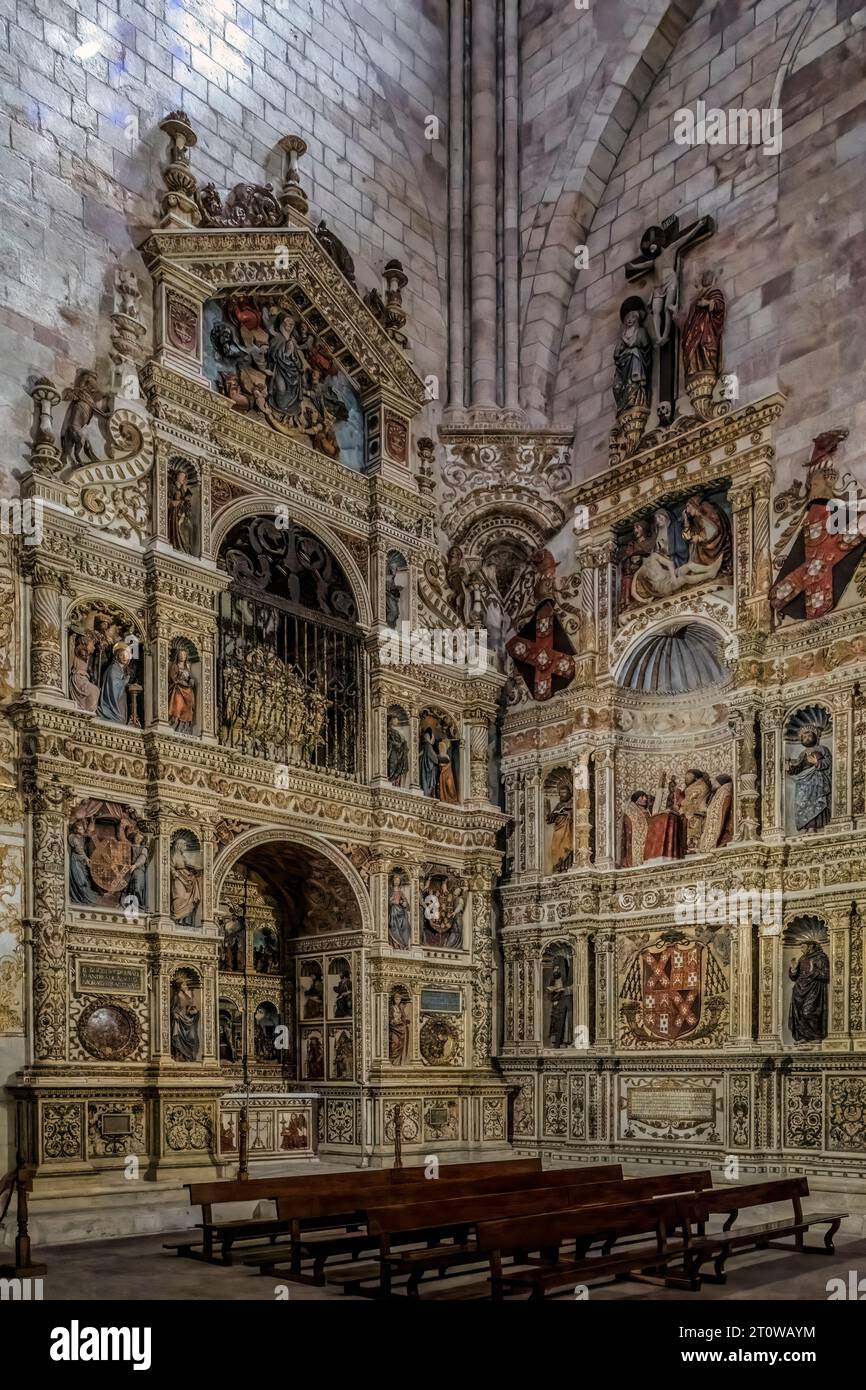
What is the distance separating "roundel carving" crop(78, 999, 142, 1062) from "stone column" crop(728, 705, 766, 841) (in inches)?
→ 286

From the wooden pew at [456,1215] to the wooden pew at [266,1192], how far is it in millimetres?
824

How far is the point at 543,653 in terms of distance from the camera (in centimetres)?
1867

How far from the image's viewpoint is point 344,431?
18.0 meters

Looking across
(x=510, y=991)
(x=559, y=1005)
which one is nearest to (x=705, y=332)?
(x=559, y=1005)

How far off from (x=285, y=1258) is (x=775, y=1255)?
4210 mm

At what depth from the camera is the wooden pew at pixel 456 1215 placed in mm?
9039

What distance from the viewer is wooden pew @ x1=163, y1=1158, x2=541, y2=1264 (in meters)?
10.6

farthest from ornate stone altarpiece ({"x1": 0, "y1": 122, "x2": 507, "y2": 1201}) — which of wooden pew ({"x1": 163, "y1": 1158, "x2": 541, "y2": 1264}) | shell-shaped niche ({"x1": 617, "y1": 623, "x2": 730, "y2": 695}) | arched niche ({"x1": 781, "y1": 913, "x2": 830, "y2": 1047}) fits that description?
arched niche ({"x1": 781, "y1": 913, "x2": 830, "y2": 1047})

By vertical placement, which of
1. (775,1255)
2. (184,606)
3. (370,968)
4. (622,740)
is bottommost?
(775,1255)

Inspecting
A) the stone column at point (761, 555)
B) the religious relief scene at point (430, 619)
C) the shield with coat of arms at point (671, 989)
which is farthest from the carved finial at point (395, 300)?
the shield with coat of arms at point (671, 989)

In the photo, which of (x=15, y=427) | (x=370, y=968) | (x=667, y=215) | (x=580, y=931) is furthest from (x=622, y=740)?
(x=15, y=427)

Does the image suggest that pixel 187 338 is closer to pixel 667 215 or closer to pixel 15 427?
pixel 15 427

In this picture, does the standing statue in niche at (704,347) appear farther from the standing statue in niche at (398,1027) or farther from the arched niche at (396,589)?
the standing statue in niche at (398,1027)

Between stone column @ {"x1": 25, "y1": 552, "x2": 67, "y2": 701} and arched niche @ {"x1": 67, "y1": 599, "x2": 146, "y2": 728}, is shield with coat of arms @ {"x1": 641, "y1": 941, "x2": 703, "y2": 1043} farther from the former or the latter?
stone column @ {"x1": 25, "y1": 552, "x2": 67, "y2": 701}
